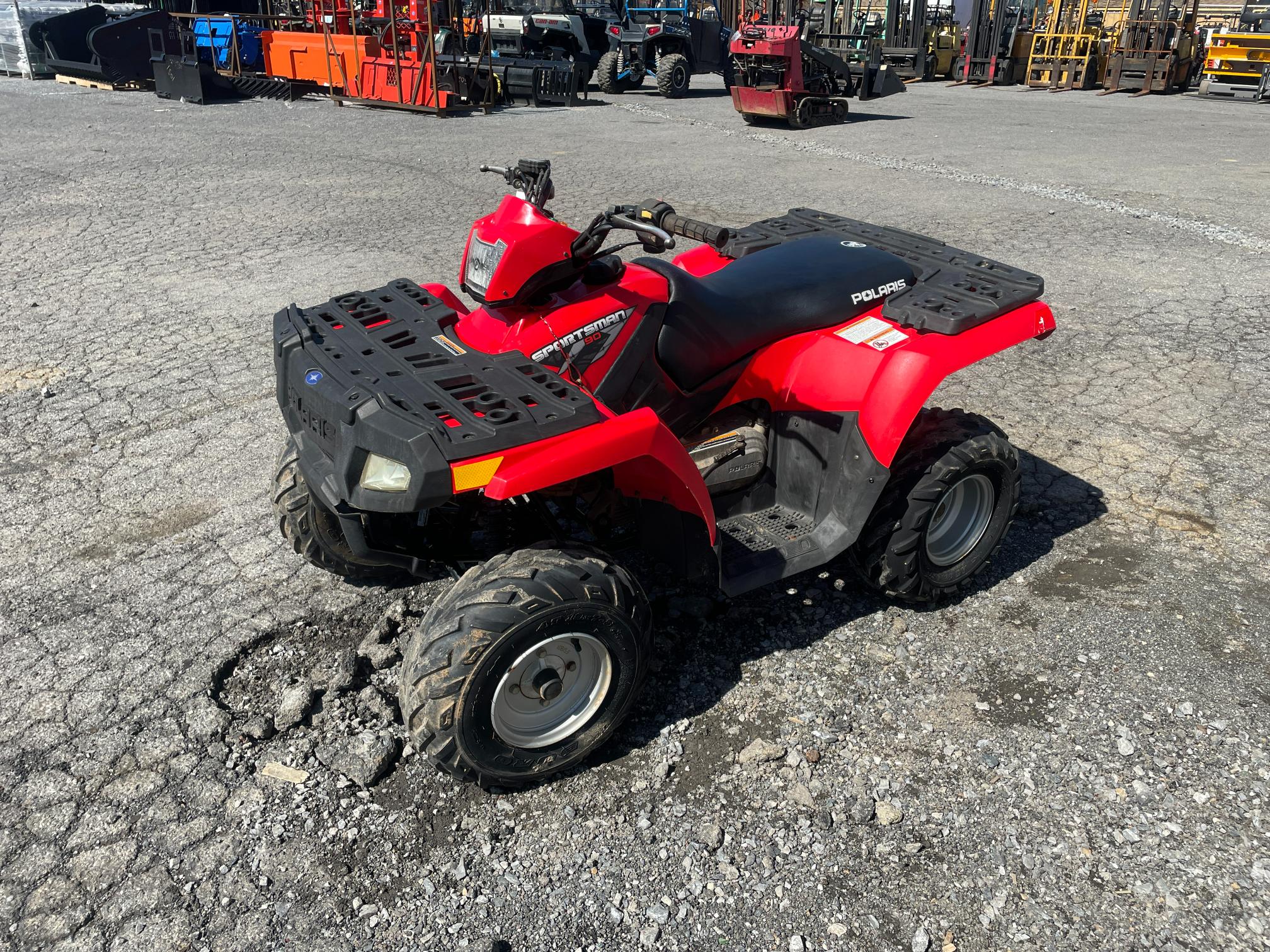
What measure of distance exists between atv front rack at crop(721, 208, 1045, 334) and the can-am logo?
0.03 m

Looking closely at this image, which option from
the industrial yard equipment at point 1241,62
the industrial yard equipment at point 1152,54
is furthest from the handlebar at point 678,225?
the industrial yard equipment at point 1241,62

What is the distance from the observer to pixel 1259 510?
13.4 ft

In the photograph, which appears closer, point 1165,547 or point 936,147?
point 1165,547

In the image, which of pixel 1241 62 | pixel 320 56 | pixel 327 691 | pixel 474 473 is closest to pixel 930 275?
pixel 474 473

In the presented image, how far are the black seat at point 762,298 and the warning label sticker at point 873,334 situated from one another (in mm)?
51

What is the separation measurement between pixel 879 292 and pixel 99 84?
2011 centimetres

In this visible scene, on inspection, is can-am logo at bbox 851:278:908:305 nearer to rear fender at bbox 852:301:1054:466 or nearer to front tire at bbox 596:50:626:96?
rear fender at bbox 852:301:1054:466

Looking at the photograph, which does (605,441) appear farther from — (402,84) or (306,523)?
(402,84)

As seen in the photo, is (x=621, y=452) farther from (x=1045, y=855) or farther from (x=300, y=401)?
(x=1045, y=855)

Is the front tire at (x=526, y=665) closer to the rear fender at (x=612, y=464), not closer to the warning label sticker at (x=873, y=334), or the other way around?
the rear fender at (x=612, y=464)

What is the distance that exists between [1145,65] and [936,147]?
1125 cm

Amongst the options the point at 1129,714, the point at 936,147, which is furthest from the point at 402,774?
the point at 936,147

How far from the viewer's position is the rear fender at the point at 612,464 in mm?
2307

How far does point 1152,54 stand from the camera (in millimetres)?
20406
